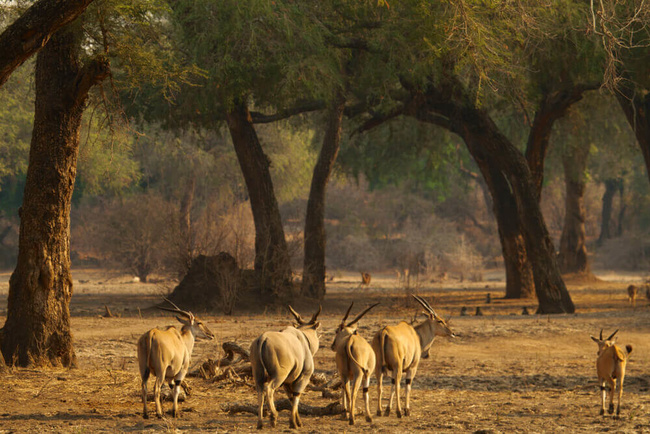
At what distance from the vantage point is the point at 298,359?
8039 millimetres

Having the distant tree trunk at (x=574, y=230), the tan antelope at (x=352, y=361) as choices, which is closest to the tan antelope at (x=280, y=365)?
the tan antelope at (x=352, y=361)

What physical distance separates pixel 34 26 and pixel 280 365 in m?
4.24

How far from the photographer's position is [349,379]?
8.58 meters

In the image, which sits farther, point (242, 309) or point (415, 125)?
point (415, 125)

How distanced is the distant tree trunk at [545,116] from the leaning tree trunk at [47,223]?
1553cm

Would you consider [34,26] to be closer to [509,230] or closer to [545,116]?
[545,116]

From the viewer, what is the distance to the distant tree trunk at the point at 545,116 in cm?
2456

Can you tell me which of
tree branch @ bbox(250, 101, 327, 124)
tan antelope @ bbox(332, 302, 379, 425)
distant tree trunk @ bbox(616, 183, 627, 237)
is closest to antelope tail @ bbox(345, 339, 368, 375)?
tan antelope @ bbox(332, 302, 379, 425)

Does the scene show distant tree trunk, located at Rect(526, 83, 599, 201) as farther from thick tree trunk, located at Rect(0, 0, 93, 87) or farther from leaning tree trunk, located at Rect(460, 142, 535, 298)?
thick tree trunk, located at Rect(0, 0, 93, 87)

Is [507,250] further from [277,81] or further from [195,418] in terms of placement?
[195,418]

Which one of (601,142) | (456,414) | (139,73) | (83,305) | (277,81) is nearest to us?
(456,414)

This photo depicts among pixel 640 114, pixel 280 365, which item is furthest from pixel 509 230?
pixel 280 365

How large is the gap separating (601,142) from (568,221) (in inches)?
151

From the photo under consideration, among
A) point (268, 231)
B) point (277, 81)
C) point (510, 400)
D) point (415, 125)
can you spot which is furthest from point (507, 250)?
point (510, 400)
